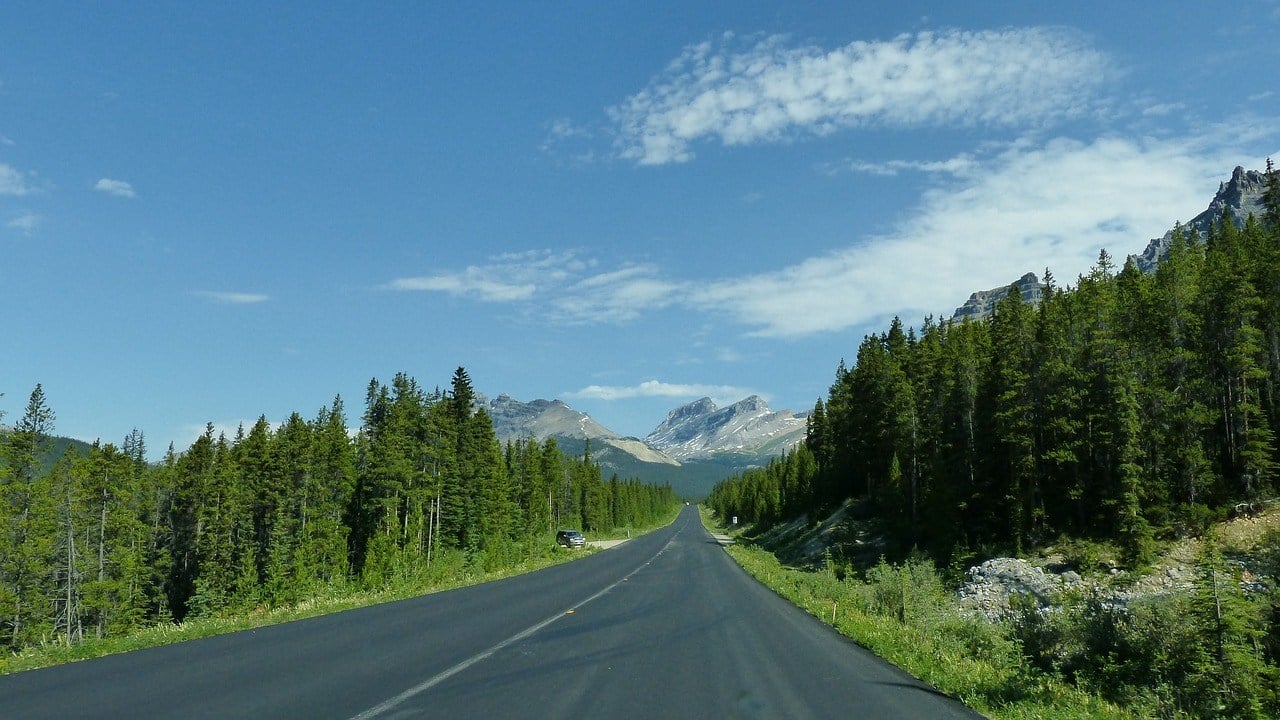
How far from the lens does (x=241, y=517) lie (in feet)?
189

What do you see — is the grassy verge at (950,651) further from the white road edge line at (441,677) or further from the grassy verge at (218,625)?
the grassy verge at (218,625)

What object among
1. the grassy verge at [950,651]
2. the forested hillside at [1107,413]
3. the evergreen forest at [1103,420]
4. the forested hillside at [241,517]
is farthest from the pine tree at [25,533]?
the forested hillside at [1107,413]

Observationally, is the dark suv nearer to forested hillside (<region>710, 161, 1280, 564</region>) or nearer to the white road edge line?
forested hillside (<region>710, 161, 1280, 564</region>)

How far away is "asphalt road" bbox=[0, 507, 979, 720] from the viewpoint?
25.8ft

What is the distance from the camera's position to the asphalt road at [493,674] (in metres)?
7.86

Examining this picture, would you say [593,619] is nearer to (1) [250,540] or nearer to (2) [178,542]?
(1) [250,540]

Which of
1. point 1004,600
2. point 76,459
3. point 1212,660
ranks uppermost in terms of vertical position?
point 76,459

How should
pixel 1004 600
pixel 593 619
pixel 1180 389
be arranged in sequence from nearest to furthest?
1. pixel 593 619
2. pixel 1004 600
3. pixel 1180 389

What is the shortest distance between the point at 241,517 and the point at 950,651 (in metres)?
59.8

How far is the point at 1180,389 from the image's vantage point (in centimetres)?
4388

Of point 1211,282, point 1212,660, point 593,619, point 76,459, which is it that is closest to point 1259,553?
point 1211,282

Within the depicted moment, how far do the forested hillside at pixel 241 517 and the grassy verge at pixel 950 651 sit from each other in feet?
70.6

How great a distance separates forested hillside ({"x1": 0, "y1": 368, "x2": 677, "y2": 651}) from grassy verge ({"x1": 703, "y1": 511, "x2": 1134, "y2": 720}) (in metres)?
21.5

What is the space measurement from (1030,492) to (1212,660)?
125ft
